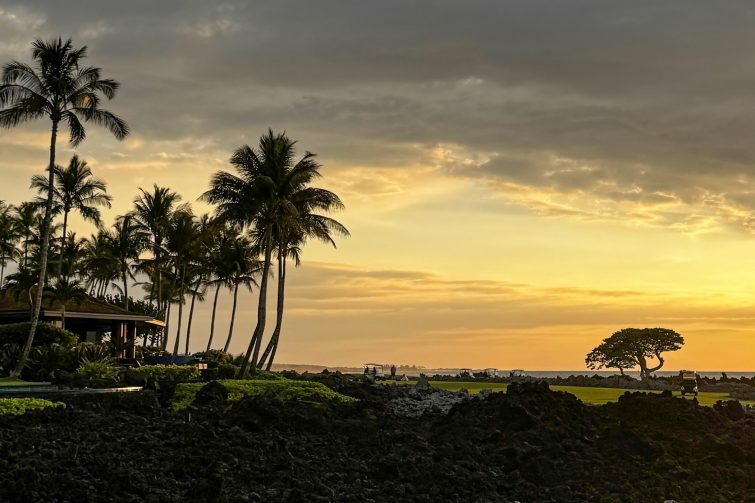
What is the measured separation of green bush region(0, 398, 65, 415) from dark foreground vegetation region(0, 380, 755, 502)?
1.81ft

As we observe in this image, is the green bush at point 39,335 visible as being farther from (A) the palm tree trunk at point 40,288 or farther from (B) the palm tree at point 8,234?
(B) the palm tree at point 8,234

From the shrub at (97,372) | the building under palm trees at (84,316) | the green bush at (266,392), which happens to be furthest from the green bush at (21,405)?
the building under palm trees at (84,316)

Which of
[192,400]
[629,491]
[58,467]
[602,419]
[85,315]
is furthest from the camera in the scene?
[85,315]

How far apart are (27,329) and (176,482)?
92.1ft

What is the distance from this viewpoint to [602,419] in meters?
21.6

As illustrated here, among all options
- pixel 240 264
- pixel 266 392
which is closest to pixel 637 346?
pixel 240 264

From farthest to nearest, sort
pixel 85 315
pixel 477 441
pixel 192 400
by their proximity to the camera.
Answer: pixel 85 315 < pixel 192 400 < pixel 477 441

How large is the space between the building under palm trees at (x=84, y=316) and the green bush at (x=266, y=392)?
18416 mm

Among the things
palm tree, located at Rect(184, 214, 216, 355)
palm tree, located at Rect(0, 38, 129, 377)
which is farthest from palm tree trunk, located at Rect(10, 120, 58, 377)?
palm tree, located at Rect(184, 214, 216, 355)

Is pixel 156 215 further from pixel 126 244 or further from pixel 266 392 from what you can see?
pixel 266 392

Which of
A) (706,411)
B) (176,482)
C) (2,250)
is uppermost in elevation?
(2,250)

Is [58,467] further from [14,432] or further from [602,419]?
[602,419]

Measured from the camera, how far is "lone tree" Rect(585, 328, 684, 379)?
2933 inches

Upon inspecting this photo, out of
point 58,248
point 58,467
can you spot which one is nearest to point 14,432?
point 58,467
